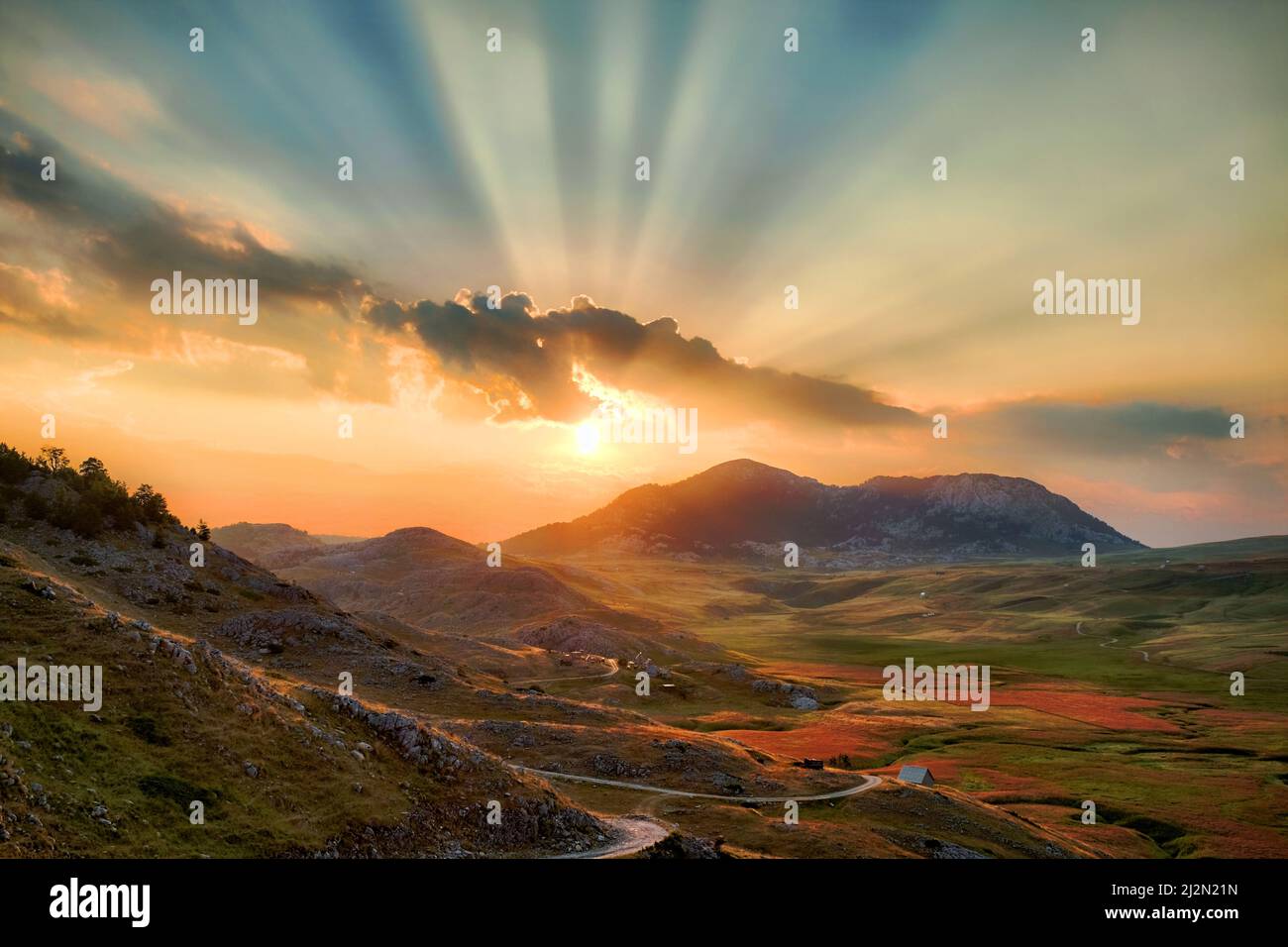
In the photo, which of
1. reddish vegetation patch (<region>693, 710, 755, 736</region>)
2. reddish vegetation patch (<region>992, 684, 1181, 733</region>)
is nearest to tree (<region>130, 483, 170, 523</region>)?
reddish vegetation patch (<region>693, 710, 755, 736</region>)

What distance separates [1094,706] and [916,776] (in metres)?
122

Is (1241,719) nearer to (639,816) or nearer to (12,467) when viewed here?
(639,816)

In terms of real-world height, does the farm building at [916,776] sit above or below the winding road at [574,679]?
above

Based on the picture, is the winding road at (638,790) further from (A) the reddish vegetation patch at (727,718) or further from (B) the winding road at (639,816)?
(A) the reddish vegetation patch at (727,718)

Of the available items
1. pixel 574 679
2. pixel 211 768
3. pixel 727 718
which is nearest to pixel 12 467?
pixel 211 768

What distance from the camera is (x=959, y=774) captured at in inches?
4493

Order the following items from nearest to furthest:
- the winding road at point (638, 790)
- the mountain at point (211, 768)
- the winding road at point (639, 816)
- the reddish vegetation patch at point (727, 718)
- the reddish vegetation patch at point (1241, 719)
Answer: the mountain at point (211, 768)
the winding road at point (639, 816)
the winding road at point (638, 790)
the reddish vegetation patch at point (727, 718)
the reddish vegetation patch at point (1241, 719)

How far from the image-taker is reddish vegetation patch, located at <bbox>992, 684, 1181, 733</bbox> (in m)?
158

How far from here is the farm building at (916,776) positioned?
90.2m

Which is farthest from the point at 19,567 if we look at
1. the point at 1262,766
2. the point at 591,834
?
the point at 1262,766

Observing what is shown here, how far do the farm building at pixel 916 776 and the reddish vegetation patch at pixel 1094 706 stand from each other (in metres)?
94.9

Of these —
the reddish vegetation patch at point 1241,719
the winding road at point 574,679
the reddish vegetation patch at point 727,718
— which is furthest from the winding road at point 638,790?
the reddish vegetation patch at point 1241,719

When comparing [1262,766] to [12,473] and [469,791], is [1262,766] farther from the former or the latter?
[12,473]

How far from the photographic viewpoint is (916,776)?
9056 cm
